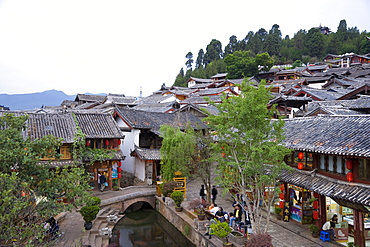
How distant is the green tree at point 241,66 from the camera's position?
71.7 meters

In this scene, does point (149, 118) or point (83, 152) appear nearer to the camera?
point (83, 152)

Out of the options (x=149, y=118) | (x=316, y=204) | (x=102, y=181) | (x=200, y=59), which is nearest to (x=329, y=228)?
(x=316, y=204)

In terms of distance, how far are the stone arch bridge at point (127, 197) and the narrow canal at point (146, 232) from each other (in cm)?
114

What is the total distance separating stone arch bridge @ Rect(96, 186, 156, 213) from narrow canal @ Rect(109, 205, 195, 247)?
3.74ft

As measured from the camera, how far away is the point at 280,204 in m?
17.5

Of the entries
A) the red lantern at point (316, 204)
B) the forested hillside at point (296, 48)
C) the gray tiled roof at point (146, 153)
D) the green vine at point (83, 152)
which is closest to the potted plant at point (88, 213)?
the green vine at point (83, 152)

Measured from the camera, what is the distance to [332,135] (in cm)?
1362

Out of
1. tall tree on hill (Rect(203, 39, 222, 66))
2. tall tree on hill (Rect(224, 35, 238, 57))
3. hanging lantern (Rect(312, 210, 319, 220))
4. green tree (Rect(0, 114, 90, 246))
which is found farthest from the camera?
tall tree on hill (Rect(203, 39, 222, 66))

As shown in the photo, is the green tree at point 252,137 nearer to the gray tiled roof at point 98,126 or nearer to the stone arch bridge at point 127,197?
the stone arch bridge at point 127,197

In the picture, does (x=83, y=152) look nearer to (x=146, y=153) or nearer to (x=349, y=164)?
(x=146, y=153)

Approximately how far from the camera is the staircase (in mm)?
15539

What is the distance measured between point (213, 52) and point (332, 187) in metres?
92.7

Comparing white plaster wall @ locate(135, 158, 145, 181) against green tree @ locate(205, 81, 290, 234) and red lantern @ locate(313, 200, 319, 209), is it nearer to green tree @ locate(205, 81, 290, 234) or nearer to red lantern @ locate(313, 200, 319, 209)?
A: green tree @ locate(205, 81, 290, 234)

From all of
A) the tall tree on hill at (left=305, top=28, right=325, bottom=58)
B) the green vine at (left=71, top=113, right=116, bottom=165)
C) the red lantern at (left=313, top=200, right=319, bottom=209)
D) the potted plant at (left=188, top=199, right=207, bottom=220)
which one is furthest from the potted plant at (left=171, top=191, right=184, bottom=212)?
the tall tree on hill at (left=305, top=28, right=325, bottom=58)
